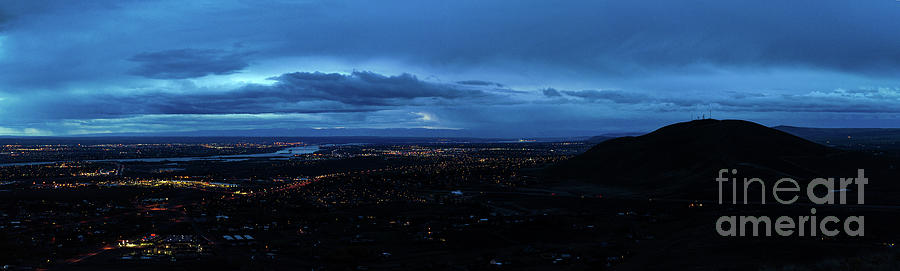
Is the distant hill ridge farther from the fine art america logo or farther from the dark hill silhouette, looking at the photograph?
the fine art america logo

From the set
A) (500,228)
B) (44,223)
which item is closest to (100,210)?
(44,223)

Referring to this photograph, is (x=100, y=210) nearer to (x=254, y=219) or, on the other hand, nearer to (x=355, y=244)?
(x=254, y=219)

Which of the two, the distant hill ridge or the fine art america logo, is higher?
the distant hill ridge

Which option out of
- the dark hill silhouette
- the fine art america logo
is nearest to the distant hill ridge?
the dark hill silhouette

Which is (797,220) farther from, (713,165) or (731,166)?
(713,165)

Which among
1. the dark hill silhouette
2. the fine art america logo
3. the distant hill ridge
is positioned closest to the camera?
the fine art america logo

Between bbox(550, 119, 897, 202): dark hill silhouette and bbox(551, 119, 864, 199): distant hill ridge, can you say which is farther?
bbox(551, 119, 864, 199): distant hill ridge

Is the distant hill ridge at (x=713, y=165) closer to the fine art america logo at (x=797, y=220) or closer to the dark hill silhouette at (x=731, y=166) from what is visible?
the dark hill silhouette at (x=731, y=166)

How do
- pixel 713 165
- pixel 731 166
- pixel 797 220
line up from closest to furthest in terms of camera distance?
pixel 797 220, pixel 731 166, pixel 713 165

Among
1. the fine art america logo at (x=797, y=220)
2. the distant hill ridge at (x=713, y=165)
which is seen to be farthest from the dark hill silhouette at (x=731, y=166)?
the fine art america logo at (x=797, y=220)

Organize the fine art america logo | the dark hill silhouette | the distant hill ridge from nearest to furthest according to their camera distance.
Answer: the fine art america logo
the dark hill silhouette
the distant hill ridge

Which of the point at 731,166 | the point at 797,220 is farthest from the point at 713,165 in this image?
the point at 797,220
